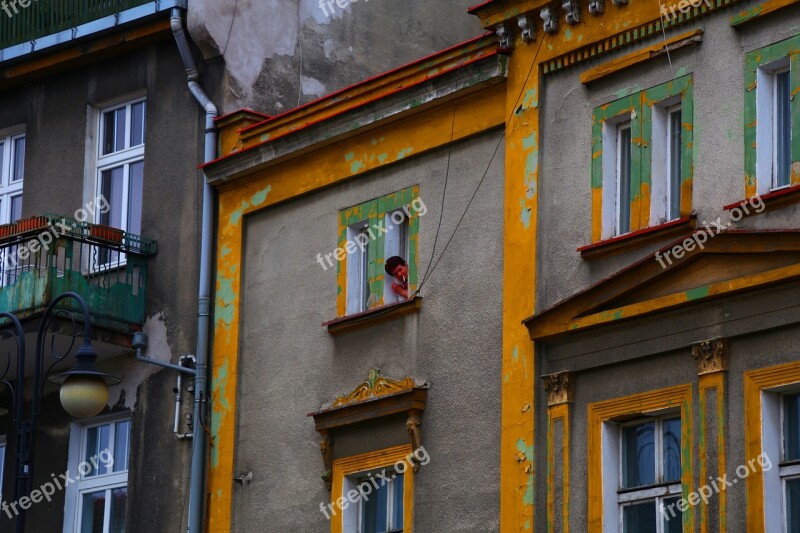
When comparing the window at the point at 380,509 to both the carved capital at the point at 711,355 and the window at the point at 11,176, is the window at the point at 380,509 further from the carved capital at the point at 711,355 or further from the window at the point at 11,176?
the window at the point at 11,176

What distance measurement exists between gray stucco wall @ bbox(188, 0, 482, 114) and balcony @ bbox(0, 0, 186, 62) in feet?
2.39

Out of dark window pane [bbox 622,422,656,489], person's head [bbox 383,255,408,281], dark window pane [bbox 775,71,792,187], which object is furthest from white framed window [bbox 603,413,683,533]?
person's head [bbox 383,255,408,281]

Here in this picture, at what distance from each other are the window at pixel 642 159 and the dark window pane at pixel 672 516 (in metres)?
2.66

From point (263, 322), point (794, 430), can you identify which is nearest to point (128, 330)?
point (263, 322)

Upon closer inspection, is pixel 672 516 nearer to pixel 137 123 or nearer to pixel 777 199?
pixel 777 199

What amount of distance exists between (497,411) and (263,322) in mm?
4350

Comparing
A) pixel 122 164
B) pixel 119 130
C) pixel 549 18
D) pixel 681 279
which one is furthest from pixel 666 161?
pixel 119 130

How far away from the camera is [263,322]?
22.9 metres

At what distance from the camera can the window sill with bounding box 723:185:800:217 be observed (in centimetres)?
1716

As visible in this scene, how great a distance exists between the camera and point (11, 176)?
27141 millimetres

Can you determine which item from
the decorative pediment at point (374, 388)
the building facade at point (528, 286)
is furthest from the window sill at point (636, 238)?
the decorative pediment at point (374, 388)

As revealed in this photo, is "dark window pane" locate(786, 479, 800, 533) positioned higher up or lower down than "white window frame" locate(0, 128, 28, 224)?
lower down

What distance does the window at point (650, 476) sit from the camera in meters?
17.8

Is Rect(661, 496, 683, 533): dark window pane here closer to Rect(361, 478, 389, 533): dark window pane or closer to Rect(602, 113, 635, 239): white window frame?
Rect(602, 113, 635, 239): white window frame
